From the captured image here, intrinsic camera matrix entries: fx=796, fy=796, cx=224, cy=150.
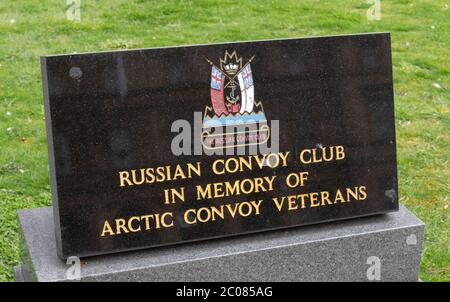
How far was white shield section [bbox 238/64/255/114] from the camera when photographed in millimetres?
4020

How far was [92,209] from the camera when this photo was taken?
3852 millimetres

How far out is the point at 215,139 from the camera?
4035mm

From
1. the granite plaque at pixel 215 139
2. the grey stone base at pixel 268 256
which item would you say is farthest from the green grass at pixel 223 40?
the granite plaque at pixel 215 139

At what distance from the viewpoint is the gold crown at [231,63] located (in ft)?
13.0

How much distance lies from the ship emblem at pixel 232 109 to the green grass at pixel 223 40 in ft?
4.92

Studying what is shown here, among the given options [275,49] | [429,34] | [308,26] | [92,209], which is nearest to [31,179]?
[92,209]

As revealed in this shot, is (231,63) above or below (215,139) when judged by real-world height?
above

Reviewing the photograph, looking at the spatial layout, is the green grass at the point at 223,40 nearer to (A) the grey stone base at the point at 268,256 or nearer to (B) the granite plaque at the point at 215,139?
(A) the grey stone base at the point at 268,256

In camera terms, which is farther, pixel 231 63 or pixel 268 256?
pixel 268 256

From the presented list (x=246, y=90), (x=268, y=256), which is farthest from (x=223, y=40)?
(x=268, y=256)

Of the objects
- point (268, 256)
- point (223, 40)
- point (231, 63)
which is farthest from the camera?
point (223, 40)

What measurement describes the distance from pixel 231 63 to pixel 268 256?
1.01 metres

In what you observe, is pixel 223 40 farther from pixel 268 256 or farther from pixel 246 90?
pixel 268 256
